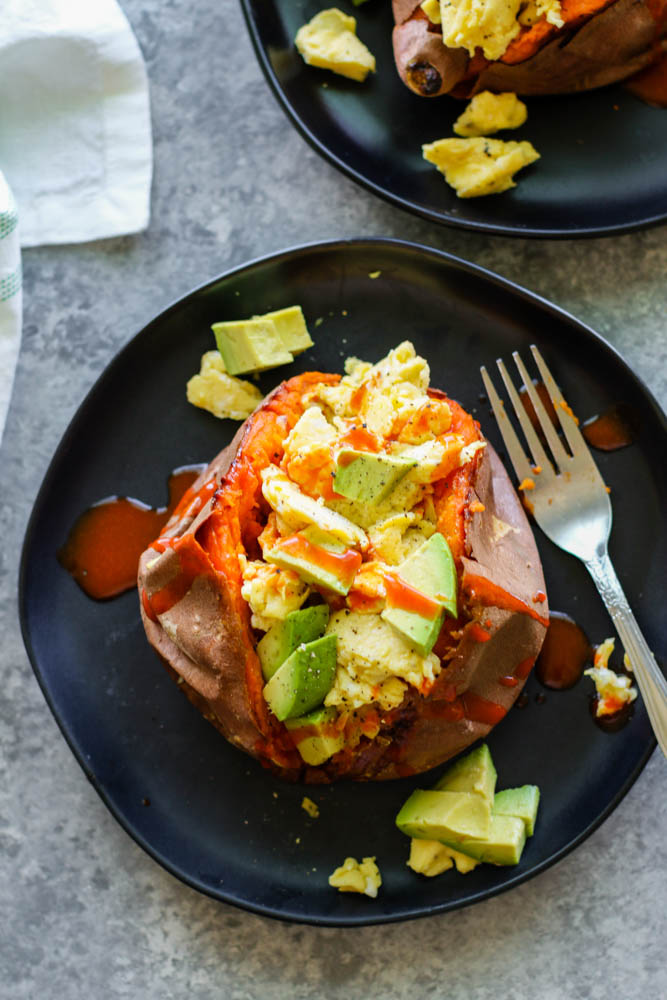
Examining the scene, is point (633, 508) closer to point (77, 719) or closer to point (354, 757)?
point (354, 757)

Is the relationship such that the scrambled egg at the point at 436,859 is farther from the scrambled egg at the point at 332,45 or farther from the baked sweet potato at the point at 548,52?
the scrambled egg at the point at 332,45

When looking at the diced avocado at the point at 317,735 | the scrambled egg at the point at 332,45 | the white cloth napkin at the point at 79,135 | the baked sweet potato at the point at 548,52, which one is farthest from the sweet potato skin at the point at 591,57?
the diced avocado at the point at 317,735

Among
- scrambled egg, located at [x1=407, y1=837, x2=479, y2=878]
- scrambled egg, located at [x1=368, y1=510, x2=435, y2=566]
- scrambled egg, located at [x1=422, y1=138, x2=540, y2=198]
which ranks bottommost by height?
scrambled egg, located at [x1=407, y1=837, x2=479, y2=878]

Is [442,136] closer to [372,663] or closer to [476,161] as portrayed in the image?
[476,161]

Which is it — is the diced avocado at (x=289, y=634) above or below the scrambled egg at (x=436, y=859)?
above

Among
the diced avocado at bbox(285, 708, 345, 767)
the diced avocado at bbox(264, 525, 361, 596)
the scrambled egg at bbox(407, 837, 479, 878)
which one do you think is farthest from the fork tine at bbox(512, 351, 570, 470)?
the scrambled egg at bbox(407, 837, 479, 878)

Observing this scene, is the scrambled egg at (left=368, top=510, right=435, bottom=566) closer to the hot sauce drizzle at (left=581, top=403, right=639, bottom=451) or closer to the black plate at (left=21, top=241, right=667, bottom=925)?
the black plate at (left=21, top=241, right=667, bottom=925)
